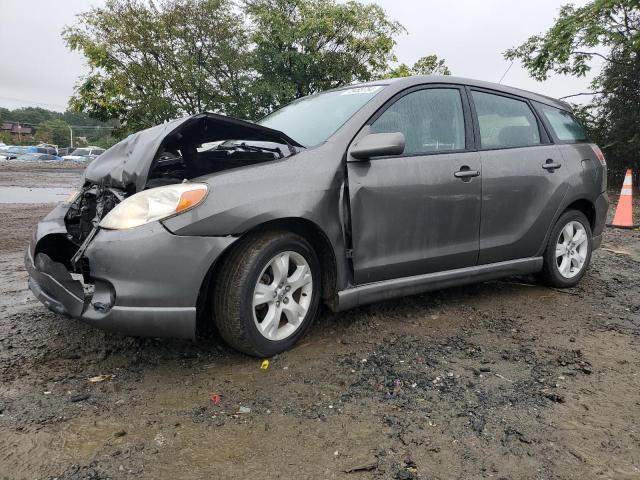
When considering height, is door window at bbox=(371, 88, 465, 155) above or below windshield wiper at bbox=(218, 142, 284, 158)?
above

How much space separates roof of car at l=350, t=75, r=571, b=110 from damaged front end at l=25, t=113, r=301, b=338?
3.02ft

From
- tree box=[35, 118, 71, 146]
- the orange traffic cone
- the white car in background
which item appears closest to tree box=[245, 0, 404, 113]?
the orange traffic cone

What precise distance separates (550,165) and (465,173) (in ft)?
3.33

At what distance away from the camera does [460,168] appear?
3398 mm

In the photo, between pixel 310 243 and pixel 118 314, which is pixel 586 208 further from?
pixel 118 314

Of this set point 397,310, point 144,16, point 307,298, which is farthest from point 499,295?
point 144,16

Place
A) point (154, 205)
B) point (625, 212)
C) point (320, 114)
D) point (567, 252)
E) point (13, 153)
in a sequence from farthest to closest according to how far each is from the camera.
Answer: point (13, 153) < point (625, 212) < point (567, 252) < point (320, 114) < point (154, 205)

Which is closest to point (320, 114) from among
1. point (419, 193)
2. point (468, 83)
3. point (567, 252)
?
point (419, 193)

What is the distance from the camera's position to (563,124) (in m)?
4.36

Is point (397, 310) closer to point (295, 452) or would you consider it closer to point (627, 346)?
point (627, 346)

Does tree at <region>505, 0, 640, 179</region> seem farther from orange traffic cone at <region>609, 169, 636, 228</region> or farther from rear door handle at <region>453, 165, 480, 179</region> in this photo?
rear door handle at <region>453, 165, 480, 179</region>

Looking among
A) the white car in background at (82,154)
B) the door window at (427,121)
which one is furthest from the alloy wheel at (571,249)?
the white car in background at (82,154)

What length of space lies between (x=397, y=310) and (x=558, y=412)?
1.47m

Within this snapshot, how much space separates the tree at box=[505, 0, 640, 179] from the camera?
1484 cm
